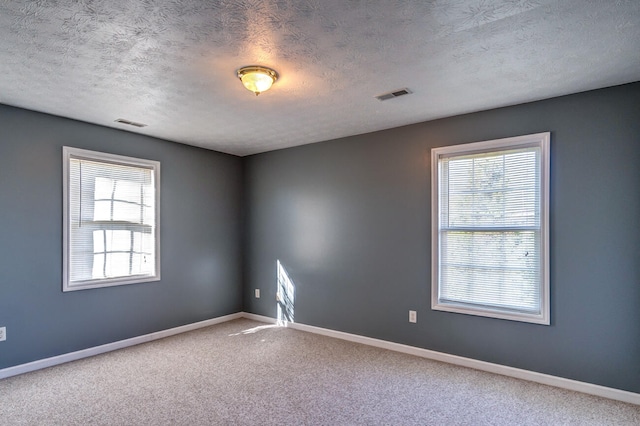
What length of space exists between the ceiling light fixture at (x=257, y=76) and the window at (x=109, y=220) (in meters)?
2.34

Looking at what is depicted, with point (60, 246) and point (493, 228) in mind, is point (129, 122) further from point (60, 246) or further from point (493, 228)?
point (493, 228)

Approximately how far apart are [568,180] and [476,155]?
810mm

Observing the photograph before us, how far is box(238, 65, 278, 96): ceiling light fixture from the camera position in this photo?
8.38 feet

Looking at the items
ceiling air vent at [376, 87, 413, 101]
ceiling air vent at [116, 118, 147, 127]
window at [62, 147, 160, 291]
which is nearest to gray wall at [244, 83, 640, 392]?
ceiling air vent at [376, 87, 413, 101]

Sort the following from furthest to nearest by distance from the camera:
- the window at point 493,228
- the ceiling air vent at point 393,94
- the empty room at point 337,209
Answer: the window at point 493,228
the ceiling air vent at point 393,94
the empty room at point 337,209

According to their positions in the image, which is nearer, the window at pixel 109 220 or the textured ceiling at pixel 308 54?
the textured ceiling at pixel 308 54

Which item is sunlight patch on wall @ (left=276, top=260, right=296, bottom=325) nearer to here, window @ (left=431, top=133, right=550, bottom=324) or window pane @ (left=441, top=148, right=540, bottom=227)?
window @ (left=431, top=133, right=550, bottom=324)

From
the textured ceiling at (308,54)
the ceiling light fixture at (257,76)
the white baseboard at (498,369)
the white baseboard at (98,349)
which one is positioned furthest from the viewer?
the white baseboard at (98,349)

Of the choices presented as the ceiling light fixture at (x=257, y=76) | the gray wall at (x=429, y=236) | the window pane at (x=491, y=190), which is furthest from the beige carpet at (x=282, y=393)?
the ceiling light fixture at (x=257, y=76)

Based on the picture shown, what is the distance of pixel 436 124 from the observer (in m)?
3.83

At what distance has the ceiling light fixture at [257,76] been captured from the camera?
2.55 metres

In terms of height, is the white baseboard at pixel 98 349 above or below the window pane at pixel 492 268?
below

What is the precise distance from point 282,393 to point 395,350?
5.08ft

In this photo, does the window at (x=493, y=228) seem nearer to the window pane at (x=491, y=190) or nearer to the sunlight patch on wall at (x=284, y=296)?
the window pane at (x=491, y=190)
